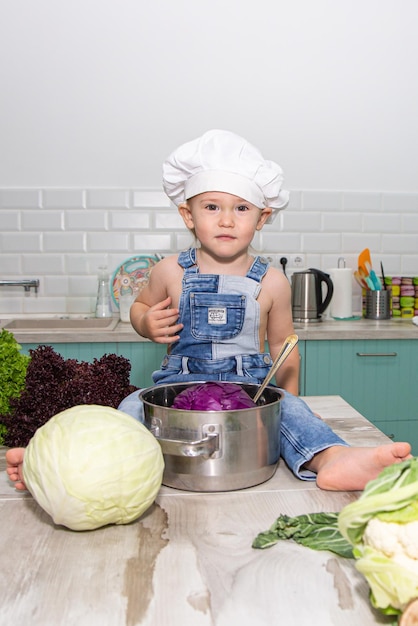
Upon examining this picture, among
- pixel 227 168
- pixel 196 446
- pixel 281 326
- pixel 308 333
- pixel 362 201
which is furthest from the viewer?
pixel 362 201

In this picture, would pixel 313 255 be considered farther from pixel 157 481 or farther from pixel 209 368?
pixel 157 481

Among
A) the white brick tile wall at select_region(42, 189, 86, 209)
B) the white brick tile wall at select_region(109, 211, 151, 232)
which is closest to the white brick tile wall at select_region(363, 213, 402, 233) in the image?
the white brick tile wall at select_region(109, 211, 151, 232)

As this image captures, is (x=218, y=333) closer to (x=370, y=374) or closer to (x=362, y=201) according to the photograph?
(x=370, y=374)

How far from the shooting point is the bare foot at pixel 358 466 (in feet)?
3.55

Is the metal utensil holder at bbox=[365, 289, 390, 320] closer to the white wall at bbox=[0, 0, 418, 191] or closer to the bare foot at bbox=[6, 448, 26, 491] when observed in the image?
the white wall at bbox=[0, 0, 418, 191]

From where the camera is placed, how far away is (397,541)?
75 centimetres

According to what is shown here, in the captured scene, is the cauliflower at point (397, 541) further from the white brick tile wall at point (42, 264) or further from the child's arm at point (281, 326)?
the white brick tile wall at point (42, 264)

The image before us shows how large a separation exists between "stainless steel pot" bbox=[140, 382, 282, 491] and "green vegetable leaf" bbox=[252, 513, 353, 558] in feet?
0.46

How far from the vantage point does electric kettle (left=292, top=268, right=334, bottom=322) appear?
3.14 m

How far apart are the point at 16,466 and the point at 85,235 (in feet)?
7.86

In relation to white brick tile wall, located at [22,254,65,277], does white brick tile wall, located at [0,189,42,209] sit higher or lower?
higher

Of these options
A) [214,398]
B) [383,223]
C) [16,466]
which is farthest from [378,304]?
[16,466]

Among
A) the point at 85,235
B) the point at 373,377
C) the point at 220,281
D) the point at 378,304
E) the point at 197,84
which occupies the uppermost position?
the point at 197,84

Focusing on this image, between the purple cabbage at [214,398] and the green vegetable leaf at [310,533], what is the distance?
0.27m
